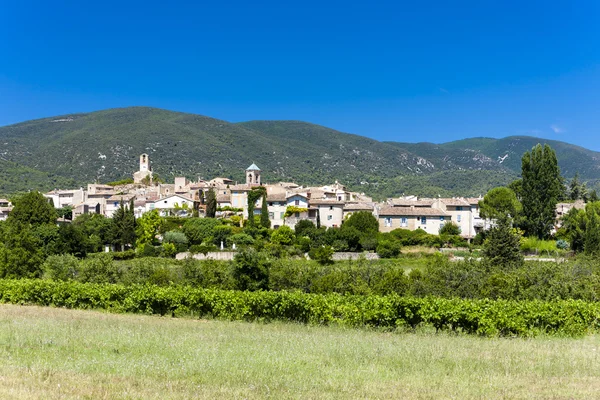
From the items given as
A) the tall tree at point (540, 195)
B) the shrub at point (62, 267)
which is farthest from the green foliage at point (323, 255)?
the shrub at point (62, 267)

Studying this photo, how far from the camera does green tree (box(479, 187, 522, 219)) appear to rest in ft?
→ 198

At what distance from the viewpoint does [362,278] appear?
3023 centimetres

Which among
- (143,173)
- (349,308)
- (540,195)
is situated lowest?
(349,308)

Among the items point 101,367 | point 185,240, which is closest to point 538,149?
point 185,240

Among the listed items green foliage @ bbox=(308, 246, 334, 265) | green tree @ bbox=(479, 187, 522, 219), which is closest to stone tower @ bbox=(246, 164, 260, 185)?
green foliage @ bbox=(308, 246, 334, 265)

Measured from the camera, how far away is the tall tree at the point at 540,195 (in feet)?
188

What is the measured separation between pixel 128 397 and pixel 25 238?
32.9m

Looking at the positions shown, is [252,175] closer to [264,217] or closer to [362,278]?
[264,217]

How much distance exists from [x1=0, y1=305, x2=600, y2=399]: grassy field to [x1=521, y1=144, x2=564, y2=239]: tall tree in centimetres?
4217

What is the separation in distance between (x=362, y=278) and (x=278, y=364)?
18616mm

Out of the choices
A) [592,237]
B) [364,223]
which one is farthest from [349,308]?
[364,223]

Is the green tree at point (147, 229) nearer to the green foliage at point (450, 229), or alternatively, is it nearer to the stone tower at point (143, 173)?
the green foliage at point (450, 229)

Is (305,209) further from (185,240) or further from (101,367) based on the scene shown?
(101,367)

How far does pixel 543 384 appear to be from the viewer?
35.4 feet
